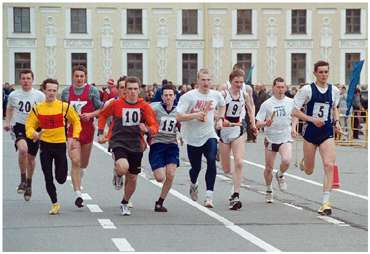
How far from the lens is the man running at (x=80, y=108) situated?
13.6m

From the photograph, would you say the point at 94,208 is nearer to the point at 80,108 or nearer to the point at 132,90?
the point at 80,108

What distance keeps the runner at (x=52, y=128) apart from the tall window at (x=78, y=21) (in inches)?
1924

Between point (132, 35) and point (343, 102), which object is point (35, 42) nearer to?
point (132, 35)

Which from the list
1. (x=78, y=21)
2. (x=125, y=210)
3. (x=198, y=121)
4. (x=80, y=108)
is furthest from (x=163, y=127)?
(x=78, y=21)

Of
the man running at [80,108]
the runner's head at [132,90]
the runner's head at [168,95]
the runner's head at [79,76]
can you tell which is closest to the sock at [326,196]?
the runner's head at [168,95]

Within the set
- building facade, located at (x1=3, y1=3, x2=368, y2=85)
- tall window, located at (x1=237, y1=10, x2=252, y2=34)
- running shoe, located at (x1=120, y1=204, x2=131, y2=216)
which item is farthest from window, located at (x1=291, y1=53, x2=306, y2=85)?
running shoe, located at (x1=120, y1=204, x2=131, y2=216)

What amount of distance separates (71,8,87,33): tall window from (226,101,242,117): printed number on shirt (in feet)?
158

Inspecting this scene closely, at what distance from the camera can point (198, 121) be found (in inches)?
516

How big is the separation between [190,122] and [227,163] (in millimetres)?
1209

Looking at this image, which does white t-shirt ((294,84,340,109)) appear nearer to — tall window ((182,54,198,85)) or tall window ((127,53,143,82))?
tall window ((182,54,198,85))

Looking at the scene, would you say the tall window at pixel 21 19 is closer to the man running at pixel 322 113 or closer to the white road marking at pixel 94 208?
the white road marking at pixel 94 208

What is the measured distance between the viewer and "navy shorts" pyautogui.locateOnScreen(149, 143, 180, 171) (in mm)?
12992

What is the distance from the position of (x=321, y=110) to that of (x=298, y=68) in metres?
53.0

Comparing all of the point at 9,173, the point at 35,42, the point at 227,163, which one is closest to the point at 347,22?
the point at 35,42
